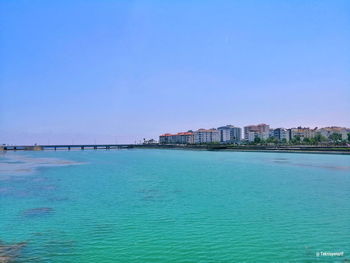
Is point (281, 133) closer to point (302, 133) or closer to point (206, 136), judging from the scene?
point (302, 133)

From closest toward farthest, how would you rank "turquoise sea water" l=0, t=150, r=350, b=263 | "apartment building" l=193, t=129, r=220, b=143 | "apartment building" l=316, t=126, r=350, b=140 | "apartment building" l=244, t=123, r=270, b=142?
"turquoise sea water" l=0, t=150, r=350, b=263 → "apartment building" l=316, t=126, r=350, b=140 → "apartment building" l=244, t=123, r=270, b=142 → "apartment building" l=193, t=129, r=220, b=143

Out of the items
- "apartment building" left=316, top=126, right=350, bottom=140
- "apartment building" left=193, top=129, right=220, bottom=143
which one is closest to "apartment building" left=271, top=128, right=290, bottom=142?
"apartment building" left=316, top=126, right=350, bottom=140

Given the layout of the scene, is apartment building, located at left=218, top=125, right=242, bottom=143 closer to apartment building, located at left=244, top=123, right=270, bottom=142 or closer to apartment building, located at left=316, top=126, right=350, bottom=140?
apartment building, located at left=244, top=123, right=270, bottom=142

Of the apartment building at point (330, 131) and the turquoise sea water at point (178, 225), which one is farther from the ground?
the apartment building at point (330, 131)

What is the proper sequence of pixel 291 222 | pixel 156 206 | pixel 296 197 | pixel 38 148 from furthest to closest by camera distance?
pixel 38 148 → pixel 296 197 → pixel 156 206 → pixel 291 222

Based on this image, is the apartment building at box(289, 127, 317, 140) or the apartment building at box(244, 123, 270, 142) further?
the apartment building at box(244, 123, 270, 142)

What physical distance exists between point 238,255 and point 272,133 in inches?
6705

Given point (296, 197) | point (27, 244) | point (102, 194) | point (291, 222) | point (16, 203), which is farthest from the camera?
point (102, 194)

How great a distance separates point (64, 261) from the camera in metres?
8.93

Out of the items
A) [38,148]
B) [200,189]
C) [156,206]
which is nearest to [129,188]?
[200,189]

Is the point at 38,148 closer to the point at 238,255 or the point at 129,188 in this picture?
the point at 129,188

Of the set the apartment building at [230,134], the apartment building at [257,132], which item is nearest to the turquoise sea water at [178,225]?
the apartment building at [257,132]

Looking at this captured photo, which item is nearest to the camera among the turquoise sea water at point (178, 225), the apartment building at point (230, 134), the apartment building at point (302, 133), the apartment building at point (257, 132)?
the turquoise sea water at point (178, 225)

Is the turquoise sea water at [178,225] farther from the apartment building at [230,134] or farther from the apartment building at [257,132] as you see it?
the apartment building at [230,134]
